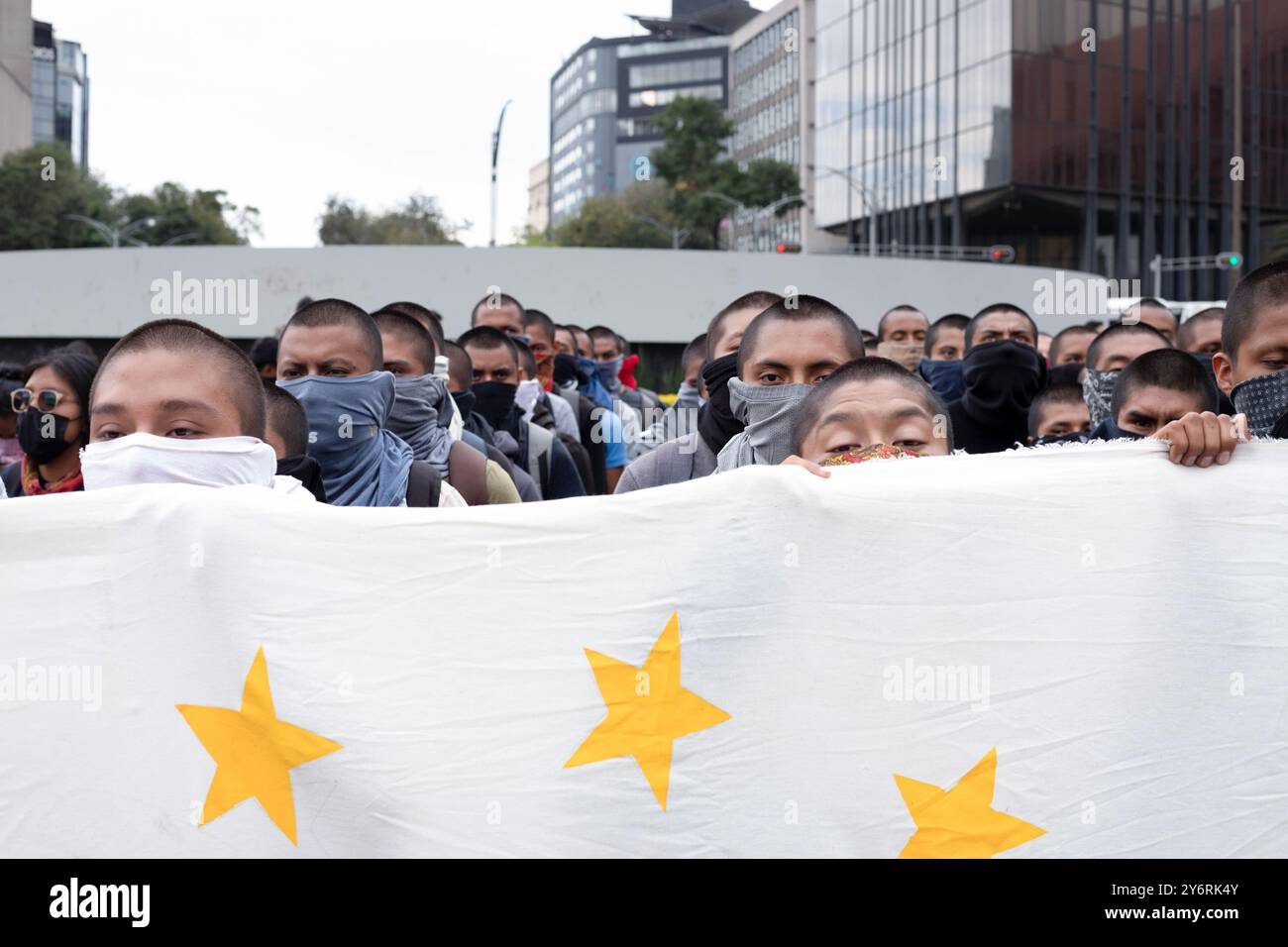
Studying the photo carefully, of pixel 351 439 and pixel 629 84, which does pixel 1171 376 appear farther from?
pixel 629 84

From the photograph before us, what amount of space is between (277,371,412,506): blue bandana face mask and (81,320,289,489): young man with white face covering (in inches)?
34.8

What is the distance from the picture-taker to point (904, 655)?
239 centimetres

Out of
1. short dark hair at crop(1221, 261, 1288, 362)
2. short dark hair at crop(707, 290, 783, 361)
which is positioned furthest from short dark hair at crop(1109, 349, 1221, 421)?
short dark hair at crop(707, 290, 783, 361)

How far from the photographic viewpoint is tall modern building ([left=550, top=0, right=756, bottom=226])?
372 feet

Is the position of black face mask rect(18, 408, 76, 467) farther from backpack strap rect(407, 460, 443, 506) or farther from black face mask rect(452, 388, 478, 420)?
black face mask rect(452, 388, 478, 420)

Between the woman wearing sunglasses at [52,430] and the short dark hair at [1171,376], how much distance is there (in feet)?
10.6

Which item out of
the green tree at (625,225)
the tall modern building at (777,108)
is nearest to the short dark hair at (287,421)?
the tall modern building at (777,108)

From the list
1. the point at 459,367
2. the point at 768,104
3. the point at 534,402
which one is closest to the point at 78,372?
the point at 459,367

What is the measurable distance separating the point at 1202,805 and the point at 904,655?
573mm

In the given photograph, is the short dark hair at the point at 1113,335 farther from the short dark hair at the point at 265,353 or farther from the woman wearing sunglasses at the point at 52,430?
the woman wearing sunglasses at the point at 52,430

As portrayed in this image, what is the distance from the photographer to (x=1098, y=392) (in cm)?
518

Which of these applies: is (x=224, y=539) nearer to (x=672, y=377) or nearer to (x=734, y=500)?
(x=734, y=500)
